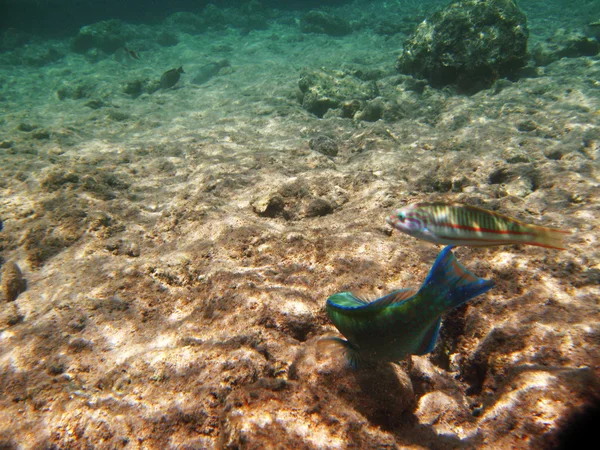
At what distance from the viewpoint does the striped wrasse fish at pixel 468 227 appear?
1.79 m

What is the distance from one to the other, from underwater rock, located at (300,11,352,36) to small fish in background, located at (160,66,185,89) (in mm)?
14445

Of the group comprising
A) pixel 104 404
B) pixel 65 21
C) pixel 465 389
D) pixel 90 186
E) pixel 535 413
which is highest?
pixel 65 21

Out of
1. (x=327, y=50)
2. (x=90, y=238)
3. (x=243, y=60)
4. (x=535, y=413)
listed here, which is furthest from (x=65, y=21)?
(x=535, y=413)

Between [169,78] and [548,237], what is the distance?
14.4 metres

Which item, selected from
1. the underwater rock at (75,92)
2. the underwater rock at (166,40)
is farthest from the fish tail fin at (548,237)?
the underwater rock at (166,40)

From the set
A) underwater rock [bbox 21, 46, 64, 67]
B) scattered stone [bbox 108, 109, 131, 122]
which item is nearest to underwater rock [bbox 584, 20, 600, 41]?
scattered stone [bbox 108, 109, 131, 122]

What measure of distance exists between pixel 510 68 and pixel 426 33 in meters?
2.75

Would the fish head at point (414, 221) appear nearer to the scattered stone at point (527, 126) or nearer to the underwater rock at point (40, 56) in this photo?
the scattered stone at point (527, 126)

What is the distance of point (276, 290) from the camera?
8.93 feet

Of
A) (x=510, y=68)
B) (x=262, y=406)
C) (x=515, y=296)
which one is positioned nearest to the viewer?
(x=262, y=406)

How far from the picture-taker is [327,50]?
57.8ft

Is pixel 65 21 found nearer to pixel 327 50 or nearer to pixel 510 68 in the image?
pixel 327 50

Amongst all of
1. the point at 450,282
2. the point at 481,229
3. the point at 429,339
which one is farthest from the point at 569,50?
the point at 429,339

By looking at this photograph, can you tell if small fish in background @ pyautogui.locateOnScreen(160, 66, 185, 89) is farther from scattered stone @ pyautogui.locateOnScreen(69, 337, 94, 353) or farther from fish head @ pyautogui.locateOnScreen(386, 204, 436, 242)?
fish head @ pyautogui.locateOnScreen(386, 204, 436, 242)
